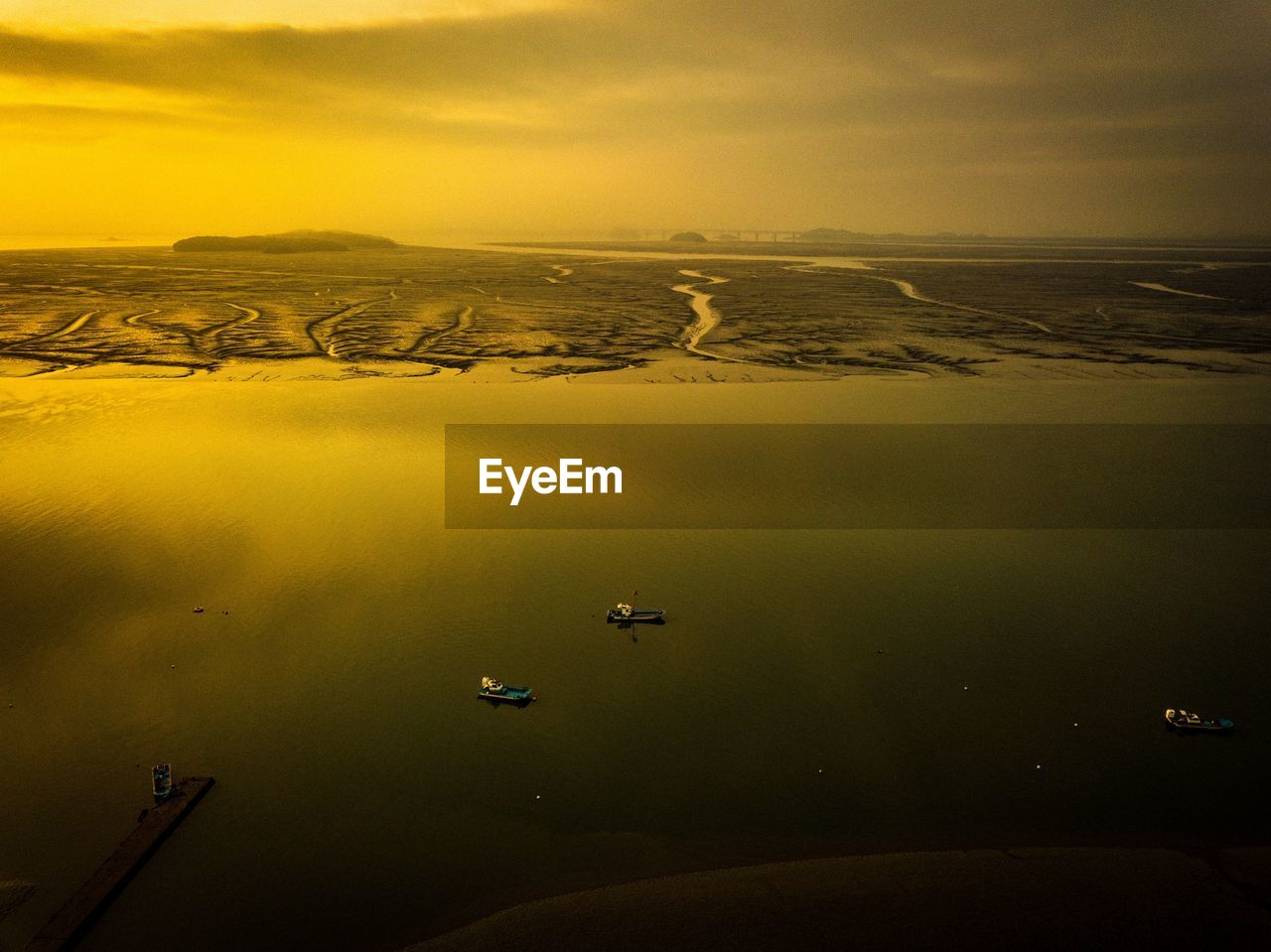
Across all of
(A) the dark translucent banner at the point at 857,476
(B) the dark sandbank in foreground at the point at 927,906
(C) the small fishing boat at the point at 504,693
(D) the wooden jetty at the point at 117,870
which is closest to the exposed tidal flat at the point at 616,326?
(A) the dark translucent banner at the point at 857,476

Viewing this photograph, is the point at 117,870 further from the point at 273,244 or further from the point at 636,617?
the point at 273,244

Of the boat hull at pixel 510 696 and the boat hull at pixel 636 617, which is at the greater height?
the boat hull at pixel 636 617

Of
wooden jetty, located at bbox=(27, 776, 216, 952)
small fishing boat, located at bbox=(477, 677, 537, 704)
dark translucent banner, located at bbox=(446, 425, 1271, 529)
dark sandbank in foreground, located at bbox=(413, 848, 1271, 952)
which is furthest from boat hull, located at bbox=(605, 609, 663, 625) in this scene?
wooden jetty, located at bbox=(27, 776, 216, 952)

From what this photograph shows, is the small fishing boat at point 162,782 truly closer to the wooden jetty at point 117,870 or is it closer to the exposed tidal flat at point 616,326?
the wooden jetty at point 117,870

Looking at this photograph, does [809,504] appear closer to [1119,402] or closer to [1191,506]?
[1191,506]

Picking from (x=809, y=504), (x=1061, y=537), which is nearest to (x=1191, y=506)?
(x=1061, y=537)

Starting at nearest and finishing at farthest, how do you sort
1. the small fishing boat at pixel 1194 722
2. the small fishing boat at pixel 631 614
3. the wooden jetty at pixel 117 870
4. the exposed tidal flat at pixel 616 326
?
the wooden jetty at pixel 117 870
the small fishing boat at pixel 1194 722
the small fishing boat at pixel 631 614
the exposed tidal flat at pixel 616 326
